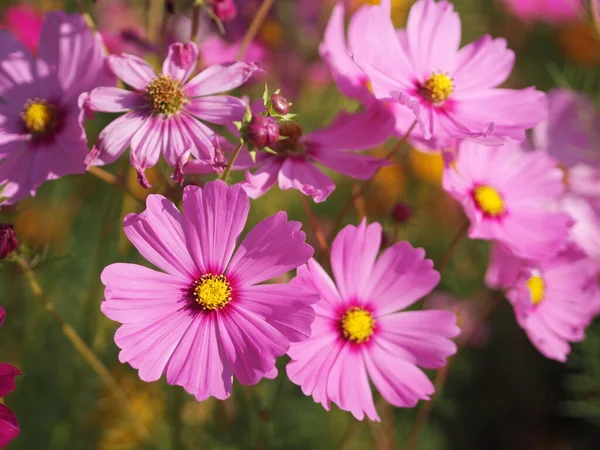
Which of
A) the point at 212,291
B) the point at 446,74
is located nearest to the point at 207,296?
the point at 212,291

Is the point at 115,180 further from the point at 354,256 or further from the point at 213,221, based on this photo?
the point at 354,256

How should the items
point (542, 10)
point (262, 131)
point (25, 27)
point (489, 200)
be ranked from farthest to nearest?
point (542, 10), point (25, 27), point (489, 200), point (262, 131)

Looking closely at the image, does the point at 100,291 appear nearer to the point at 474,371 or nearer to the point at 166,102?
the point at 166,102

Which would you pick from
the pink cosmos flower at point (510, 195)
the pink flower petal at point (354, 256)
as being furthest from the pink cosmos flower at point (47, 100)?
the pink cosmos flower at point (510, 195)

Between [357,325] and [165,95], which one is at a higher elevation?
[165,95]

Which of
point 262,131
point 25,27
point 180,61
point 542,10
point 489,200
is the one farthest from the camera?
point 542,10

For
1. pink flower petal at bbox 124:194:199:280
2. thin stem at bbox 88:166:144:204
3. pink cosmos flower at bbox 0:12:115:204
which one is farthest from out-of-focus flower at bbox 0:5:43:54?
pink flower petal at bbox 124:194:199:280

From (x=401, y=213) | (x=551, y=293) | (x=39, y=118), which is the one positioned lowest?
(x=551, y=293)
